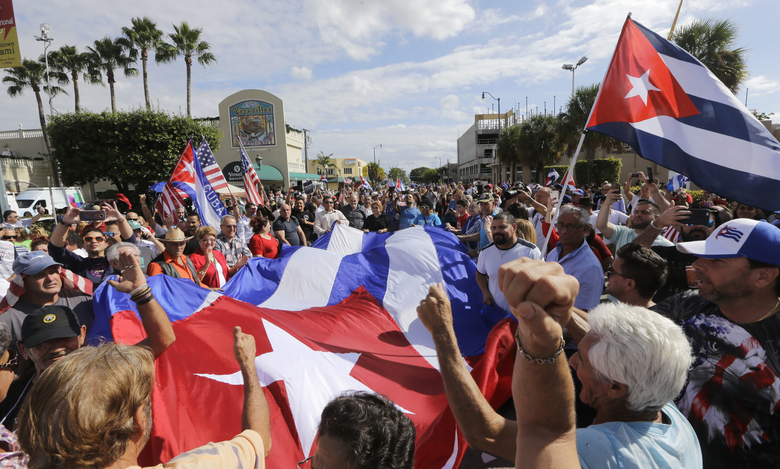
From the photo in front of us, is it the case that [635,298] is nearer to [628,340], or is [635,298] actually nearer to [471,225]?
[628,340]

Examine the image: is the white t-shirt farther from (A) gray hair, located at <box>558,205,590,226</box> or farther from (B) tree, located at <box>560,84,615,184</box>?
(B) tree, located at <box>560,84,615,184</box>

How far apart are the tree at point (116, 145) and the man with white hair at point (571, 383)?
85.3 ft

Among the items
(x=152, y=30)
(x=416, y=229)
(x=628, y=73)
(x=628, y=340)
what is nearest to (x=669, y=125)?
(x=628, y=73)

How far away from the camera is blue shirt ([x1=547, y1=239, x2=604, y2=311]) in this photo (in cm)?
309

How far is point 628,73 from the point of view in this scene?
3.32 m

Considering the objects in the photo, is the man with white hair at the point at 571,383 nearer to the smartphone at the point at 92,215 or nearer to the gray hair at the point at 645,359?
the gray hair at the point at 645,359

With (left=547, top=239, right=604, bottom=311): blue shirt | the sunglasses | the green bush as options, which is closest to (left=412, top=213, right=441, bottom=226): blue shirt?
(left=547, top=239, right=604, bottom=311): blue shirt

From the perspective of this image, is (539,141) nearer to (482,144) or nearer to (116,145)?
(116,145)

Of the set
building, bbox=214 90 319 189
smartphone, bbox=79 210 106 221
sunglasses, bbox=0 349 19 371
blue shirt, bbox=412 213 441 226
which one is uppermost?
building, bbox=214 90 319 189

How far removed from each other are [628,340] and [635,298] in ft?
5.06

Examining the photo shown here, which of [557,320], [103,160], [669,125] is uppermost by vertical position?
[103,160]

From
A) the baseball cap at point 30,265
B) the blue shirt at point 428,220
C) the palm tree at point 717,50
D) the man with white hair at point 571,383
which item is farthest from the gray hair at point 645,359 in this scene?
the palm tree at point 717,50

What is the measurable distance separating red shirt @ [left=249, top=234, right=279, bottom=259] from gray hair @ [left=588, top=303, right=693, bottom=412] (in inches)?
202

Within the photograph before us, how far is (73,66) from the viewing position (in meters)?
30.5
